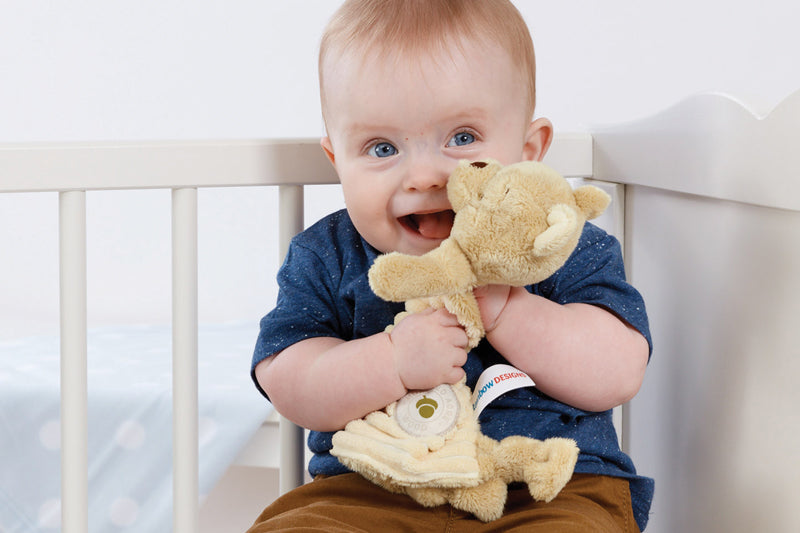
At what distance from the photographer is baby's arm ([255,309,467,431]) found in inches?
30.4

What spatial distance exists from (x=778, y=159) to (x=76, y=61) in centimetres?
173

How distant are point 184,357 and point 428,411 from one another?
0.31 m

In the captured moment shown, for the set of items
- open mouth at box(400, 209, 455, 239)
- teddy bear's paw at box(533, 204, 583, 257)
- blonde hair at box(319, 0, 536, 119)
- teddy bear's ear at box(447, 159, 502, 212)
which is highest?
blonde hair at box(319, 0, 536, 119)

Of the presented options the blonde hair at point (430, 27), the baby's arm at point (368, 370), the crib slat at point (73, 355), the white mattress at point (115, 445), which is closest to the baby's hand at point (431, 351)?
the baby's arm at point (368, 370)

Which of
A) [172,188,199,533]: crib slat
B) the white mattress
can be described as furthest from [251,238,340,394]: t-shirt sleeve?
the white mattress

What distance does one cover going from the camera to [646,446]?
1.05 metres

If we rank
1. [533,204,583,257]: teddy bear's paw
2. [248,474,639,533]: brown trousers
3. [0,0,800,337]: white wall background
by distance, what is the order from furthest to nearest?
[0,0,800,337]: white wall background → [248,474,639,533]: brown trousers → [533,204,583,257]: teddy bear's paw

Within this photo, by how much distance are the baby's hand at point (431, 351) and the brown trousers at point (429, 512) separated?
0.11 metres

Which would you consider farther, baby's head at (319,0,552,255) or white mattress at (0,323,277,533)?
white mattress at (0,323,277,533)

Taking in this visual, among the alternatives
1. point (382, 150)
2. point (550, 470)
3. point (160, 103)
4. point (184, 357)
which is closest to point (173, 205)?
point (184, 357)

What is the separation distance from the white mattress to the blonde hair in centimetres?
72

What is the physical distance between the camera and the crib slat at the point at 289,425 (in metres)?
1.01

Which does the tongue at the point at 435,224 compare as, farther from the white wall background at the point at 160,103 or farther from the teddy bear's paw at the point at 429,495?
the white wall background at the point at 160,103

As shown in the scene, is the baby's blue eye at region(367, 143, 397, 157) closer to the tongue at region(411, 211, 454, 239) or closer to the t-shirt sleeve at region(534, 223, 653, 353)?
the tongue at region(411, 211, 454, 239)
